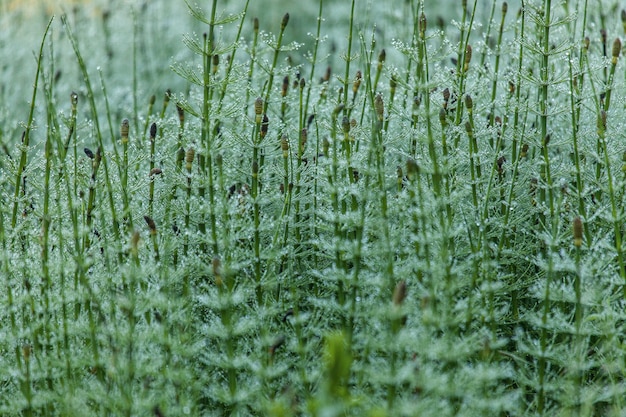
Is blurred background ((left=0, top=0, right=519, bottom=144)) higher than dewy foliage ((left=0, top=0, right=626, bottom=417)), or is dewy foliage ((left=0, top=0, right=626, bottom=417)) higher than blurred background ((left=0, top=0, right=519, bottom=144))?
blurred background ((left=0, top=0, right=519, bottom=144))

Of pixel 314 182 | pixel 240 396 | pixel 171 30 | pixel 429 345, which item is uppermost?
pixel 171 30

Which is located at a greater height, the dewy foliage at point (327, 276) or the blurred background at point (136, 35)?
the blurred background at point (136, 35)

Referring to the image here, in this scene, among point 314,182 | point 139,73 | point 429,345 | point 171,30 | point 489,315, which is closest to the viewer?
point 429,345

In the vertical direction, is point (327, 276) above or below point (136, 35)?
below

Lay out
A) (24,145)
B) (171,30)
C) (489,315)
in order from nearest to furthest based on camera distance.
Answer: (489,315), (24,145), (171,30)

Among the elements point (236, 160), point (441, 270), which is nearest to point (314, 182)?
point (236, 160)

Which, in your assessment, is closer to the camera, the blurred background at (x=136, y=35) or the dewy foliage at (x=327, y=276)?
the dewy foliage at (x=327, y=276)

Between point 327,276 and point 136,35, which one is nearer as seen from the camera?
point 327,276

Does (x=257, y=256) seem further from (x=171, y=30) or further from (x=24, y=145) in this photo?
(x=171, y=30)

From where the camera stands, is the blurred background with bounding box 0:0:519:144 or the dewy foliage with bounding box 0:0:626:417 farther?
the blurred background with bounding box 0:0:519:144

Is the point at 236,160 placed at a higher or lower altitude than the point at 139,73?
lower

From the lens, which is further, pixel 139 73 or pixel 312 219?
pixel 139 73
